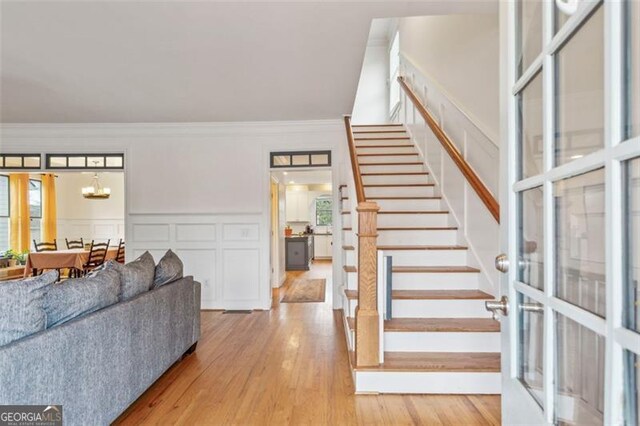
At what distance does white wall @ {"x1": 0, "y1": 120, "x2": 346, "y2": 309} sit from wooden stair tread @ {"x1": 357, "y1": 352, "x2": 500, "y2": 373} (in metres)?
2.72

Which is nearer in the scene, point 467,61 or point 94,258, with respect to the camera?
point 467,61

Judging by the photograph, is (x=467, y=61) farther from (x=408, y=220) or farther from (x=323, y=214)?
(x=323, y=214)

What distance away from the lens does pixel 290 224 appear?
10.6 m

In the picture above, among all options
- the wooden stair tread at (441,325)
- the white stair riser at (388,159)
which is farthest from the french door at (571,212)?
the white stair riser at (388,159)

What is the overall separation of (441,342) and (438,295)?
1.26 feet

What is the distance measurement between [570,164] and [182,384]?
2.72 m

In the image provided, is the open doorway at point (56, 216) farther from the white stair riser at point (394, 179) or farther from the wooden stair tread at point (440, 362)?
the wooden stair tread at point (440, 362)

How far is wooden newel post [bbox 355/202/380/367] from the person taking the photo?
92.8 inches

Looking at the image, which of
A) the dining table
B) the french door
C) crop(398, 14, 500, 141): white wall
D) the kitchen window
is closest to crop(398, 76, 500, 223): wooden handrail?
crop(398, 14, 500, 141): white wall

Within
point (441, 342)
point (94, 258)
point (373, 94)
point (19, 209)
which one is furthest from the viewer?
point (373, 94)

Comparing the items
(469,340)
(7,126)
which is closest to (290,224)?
(7,126)

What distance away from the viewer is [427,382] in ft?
7.61

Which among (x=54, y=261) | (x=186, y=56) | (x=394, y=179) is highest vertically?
(x=186, y=56)

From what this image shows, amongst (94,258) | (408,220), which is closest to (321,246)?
(94,258)
